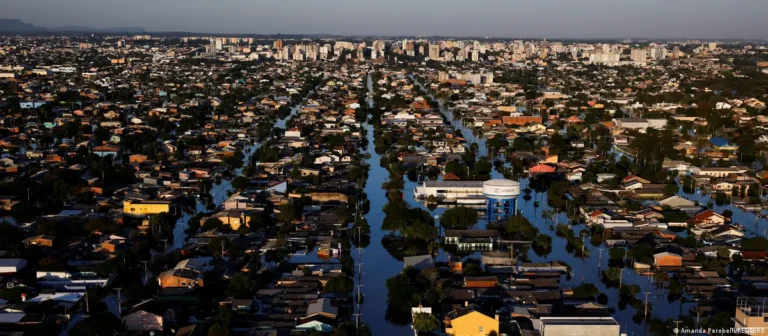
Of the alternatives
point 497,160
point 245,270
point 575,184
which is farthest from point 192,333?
point 497,160

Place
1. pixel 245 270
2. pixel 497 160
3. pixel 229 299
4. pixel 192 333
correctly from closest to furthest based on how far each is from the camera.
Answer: pixel 192 333 → pixel 229 299 → pixel 245 270 → pixel 497 160

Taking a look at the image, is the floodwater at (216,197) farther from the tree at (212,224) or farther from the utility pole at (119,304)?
the utility pole at (119,304)

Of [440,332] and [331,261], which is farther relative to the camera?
[331,261]

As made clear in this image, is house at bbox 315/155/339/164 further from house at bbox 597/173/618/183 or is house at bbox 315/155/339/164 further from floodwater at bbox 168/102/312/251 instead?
house at bbox 597/173/618/183

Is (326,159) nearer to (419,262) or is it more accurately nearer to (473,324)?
(419,262)

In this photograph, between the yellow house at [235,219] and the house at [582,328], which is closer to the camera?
the house at [582,328]

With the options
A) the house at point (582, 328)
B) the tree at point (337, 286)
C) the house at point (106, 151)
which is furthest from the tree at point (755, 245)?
the house at point (106, 151)

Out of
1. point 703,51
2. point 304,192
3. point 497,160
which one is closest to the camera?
point 304,192

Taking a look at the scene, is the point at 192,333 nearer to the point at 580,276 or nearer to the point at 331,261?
the point at 331,261
